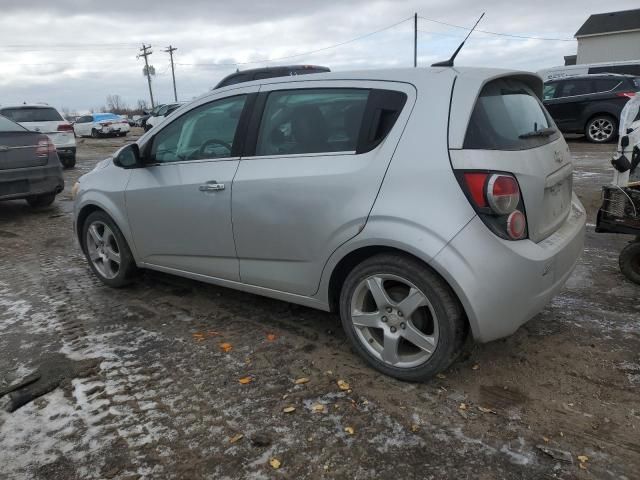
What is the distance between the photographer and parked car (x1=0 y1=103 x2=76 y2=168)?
1263 centimetres

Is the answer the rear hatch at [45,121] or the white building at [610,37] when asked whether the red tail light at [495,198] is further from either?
the white building at [610,37]

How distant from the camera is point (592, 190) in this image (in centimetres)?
780

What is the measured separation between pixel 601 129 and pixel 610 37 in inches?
1243

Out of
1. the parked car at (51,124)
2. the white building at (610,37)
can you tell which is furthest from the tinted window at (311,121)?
the white building at (610,37)

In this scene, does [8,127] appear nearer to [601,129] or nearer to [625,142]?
[625,142]

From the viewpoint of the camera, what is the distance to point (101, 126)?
28.8m

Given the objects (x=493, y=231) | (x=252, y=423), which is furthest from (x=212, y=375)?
(x=493, y=231)

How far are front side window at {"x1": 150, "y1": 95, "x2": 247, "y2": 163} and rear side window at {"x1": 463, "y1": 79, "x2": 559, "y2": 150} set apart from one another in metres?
1.62

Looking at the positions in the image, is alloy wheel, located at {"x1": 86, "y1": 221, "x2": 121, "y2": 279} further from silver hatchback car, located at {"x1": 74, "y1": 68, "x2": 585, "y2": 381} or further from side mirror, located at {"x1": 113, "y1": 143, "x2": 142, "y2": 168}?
silver hatchback car, located at {"x1": 74, "y1": 68, "x2": 585, "y2": 381}

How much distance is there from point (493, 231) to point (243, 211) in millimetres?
1584

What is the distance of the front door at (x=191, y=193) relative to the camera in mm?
3609

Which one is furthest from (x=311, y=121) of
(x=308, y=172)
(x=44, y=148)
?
(x=44, y=148)

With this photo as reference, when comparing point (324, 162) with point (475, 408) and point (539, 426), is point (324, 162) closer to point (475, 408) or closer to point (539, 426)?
point (475, 408)

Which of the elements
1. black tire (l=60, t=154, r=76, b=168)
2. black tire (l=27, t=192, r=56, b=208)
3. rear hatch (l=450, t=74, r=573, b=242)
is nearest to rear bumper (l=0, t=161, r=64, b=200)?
black tire (l=27, t=192, r=56, b=208)
